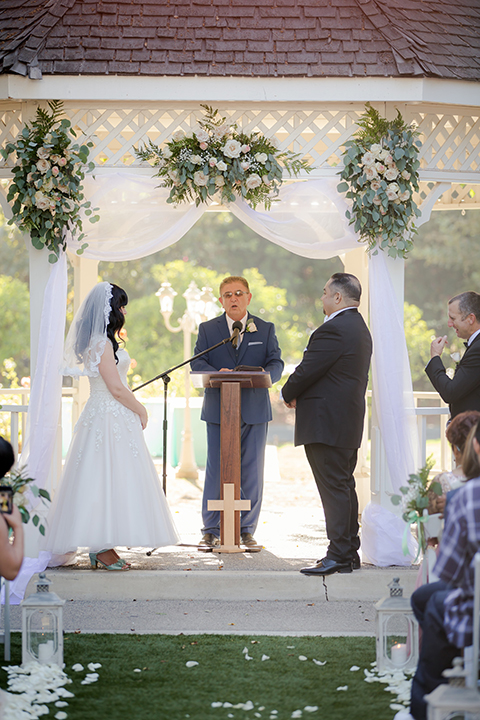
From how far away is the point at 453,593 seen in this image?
10.6ft

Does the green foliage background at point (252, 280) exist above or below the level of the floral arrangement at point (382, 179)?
above

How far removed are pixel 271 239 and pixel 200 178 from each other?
68 cm

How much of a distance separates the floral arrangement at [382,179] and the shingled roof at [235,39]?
0.40m

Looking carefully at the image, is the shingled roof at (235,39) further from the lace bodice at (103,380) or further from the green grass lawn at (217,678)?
the green grass lawn at (217,678)

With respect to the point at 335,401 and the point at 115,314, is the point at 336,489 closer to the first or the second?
the point at 335,401

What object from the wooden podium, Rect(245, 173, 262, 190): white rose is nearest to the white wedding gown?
the wooden podium

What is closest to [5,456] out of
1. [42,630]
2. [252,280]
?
[42,630]

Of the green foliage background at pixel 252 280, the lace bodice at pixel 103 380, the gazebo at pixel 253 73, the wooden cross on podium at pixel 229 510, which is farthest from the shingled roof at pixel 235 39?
the green foliage background at pixel 252 280

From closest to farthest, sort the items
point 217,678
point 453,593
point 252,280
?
point 453,593, point 217,678, point 252,280

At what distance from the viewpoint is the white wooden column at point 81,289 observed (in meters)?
7.60

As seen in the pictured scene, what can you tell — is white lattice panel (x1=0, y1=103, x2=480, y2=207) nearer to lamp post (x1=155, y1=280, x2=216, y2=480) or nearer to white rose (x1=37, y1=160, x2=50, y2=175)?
white rose (x1=37, y1=160, x2=50, y2=175)

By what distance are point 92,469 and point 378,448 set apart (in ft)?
6.78

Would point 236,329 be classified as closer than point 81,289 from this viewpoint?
Yes

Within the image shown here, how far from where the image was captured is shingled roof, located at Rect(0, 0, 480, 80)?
19.0 feet
